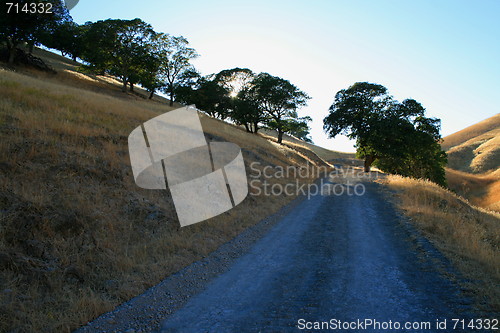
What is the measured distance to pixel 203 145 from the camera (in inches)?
847

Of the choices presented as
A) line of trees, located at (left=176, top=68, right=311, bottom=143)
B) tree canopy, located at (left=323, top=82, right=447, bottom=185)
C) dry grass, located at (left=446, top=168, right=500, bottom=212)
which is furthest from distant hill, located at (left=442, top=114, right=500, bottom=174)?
line of trees, located at (left=176, top=68, right=311, bottom=143)

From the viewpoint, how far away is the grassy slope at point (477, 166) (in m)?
34.9

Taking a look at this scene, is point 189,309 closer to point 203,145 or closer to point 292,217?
point 292,217

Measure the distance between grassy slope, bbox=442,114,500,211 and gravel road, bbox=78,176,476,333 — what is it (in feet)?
88.1

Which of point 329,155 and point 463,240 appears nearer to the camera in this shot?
point 463,240

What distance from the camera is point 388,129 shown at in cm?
3284

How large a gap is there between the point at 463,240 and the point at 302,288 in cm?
600

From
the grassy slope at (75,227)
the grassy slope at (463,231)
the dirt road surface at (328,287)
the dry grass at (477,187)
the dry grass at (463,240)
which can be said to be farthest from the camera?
the dry grass at (477,187)

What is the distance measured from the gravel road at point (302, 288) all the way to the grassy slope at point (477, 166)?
26861mm

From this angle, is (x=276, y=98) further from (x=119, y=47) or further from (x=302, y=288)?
(x=302, y=288)

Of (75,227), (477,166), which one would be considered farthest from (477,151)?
(75,227)

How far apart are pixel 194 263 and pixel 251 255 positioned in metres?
1.62

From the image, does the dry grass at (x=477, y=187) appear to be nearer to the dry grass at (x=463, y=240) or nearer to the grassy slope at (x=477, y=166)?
the grassy slope at (x=477, y=166)

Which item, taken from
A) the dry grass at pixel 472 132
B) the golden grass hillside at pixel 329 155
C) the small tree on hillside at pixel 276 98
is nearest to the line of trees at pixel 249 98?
the small tree on hillside at pixel 276 98
